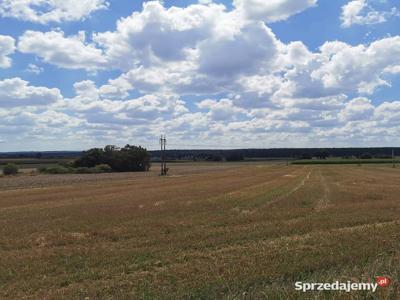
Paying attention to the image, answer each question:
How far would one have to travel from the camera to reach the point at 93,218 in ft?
68.5

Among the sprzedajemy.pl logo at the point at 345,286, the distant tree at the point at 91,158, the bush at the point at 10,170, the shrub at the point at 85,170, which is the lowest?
the shrub at the point at 85,170

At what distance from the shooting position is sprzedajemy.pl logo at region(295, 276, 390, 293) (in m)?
7.80

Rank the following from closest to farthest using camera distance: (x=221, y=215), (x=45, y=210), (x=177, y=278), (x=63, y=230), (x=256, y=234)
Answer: (x=177, y=278) < (x=256, y=234) < (x=63, y=230) < (x=221, y=215) < (x=45, y=210)

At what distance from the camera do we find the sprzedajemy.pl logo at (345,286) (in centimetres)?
780

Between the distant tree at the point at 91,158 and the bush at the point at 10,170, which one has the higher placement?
the distant tree at the point at 91,158

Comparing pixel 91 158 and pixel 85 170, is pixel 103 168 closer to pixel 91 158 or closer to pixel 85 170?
pixel 85 170

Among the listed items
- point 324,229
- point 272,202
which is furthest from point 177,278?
point 272,202

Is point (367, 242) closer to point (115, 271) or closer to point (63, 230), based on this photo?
point (115, 271)

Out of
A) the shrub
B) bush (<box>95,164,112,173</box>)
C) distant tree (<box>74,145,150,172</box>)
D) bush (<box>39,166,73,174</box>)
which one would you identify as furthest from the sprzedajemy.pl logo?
distant tree (<box>74,145,150,172</box>)

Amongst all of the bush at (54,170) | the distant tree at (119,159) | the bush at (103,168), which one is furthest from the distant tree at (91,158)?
the bush at (54,170)

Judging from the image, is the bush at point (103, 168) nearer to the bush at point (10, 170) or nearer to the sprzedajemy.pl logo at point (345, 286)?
the bush at point (10, 170)

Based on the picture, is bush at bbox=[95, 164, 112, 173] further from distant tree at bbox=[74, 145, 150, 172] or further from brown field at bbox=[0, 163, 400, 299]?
brown field at bbox=[0, 163, 400, 299]

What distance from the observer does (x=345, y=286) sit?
800 centimetres

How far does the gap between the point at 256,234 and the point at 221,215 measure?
552cm
